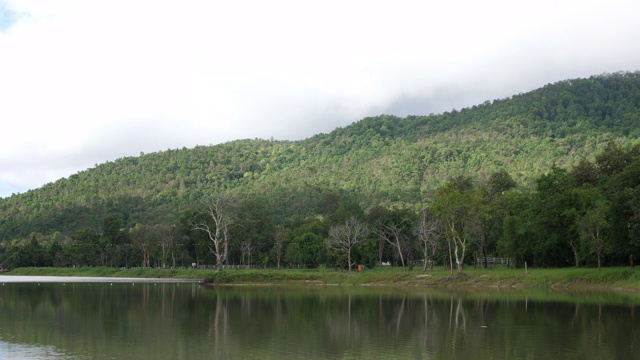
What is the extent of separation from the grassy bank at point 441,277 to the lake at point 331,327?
4629 millimetres

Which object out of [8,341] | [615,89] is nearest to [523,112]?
[615,89]

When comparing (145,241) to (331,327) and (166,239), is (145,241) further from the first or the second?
(331,327)

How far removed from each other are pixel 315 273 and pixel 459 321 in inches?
1865

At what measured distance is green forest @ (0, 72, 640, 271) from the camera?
69125 mm

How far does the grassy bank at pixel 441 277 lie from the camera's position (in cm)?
5991

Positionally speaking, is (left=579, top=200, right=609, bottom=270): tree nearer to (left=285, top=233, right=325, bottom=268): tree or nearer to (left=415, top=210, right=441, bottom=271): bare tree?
(left=415, top=210, right=441, bottom=271): bare tree

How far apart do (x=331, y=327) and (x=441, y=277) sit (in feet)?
130

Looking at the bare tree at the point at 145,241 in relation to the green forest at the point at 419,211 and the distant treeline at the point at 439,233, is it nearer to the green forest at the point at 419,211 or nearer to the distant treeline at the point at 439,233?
the distant treeline at the point at 439,233

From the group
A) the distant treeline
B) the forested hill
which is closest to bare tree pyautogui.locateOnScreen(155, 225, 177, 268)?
the distant treeline

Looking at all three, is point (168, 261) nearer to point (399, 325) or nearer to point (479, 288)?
point (479, 288)

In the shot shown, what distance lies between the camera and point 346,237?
89.8 metres

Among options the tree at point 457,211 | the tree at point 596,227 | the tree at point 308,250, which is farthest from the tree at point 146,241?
the tree at point 596,227

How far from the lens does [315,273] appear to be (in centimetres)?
8500

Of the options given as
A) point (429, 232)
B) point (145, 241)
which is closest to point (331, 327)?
point (429, 232)
